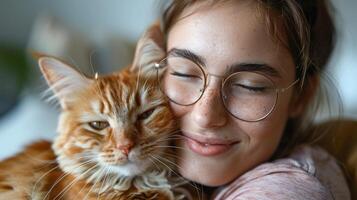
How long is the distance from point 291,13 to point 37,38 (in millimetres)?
2111

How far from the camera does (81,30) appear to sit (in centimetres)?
313

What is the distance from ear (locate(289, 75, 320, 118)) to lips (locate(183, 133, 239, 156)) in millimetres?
283

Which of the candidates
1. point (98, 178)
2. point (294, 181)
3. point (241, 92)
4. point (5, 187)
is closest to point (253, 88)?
point (241, 92)

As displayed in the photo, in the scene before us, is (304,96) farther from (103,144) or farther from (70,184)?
(70,184)

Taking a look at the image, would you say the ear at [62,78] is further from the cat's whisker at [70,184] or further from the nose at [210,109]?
the nose at [210,109]

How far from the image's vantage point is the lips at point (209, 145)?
1154 millimetres

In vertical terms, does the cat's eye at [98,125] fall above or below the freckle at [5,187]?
above

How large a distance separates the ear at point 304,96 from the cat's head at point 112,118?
405 millimetres

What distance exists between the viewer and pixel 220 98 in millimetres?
1130

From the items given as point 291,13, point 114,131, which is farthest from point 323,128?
point 114,131

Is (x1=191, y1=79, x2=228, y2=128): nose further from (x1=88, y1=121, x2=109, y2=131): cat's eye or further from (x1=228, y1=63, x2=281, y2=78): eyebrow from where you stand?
(x1=88, y1=121, x2=109, y2=131): cat's eye

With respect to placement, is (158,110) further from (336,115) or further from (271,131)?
(336,115)

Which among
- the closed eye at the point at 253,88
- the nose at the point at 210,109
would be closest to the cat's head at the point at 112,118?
the nose at the point at 210,109

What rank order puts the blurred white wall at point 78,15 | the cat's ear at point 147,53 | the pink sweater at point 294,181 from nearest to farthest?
the pink sweater at point 294,181 → the cat's ear at point 147,53 → the blurred white wall at point 78,15
